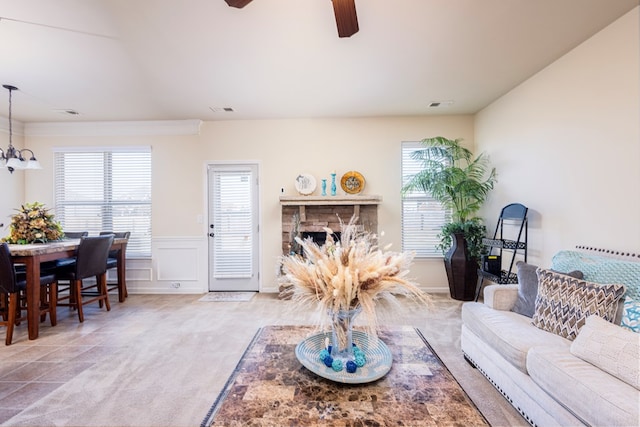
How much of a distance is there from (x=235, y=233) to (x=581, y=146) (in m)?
4.33

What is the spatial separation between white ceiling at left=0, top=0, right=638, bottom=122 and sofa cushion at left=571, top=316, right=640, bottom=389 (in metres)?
2.23

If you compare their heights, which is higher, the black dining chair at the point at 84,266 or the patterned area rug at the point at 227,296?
the black dining chair at the point at 84,266

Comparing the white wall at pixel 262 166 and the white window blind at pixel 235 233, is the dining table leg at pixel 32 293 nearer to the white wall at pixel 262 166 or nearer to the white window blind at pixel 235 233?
the white wall at pixel 262 166

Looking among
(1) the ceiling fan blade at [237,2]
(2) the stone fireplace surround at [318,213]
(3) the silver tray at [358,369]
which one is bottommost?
(3) the silver tray at [358,369]

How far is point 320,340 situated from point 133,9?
108 inches

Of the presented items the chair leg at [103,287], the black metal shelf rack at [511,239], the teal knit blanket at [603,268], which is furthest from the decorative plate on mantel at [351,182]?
the chair leg at [103,287]

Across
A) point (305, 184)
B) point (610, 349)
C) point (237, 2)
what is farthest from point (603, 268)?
point (305, 184)

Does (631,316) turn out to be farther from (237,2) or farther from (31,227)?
(31,227)

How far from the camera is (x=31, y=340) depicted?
2.88m

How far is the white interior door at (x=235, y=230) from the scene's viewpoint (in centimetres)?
461

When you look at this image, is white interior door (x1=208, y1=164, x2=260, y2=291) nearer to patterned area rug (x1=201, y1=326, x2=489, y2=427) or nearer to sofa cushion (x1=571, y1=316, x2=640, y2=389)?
patterned area rug (x1=201, y1=326, x2=489, y2=427)

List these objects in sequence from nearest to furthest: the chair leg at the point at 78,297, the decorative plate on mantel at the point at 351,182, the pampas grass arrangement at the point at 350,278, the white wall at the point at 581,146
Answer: the pampas grass arrangement at the point at 350,278 < the white wall at the point at 581,146 < the chair leg at the point at 78,297 < the decorative plate on mantel at the point at 351,182

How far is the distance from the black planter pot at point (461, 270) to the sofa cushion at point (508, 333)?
60.9 inches

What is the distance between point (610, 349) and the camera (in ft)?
4.75
